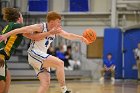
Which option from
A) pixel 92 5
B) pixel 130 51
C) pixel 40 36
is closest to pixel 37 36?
→ pixel 40 36

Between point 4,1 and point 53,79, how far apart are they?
579cm

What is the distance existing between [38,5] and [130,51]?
582 centimetres

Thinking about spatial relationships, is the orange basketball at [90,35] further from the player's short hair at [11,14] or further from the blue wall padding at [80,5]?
the blue wall padding at [80,5]

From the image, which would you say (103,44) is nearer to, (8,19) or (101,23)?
(101,23)

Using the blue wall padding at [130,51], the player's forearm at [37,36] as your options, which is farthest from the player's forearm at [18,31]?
the blue wall padding at [130,51]

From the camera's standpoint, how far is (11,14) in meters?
5.75

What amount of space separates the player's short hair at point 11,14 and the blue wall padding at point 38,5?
593 inches

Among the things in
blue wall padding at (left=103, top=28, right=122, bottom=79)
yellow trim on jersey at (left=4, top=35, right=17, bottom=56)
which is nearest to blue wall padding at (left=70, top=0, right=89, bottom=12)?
blue wall padding at (left=103, top=28, right=122, bottom=79)

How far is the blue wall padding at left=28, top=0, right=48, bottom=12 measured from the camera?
20.8m

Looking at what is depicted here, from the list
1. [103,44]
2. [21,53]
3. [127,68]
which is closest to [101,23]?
[103,44]

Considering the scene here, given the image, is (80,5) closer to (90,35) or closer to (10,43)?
(90,35)

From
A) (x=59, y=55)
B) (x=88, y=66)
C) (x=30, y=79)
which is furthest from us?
(x=88, y=66)

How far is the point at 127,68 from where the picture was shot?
19.0m

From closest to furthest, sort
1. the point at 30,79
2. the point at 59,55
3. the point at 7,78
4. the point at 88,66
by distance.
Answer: the point at 7,78 → the point at 30,79 → the point at 59,55 → the point at 88,66
